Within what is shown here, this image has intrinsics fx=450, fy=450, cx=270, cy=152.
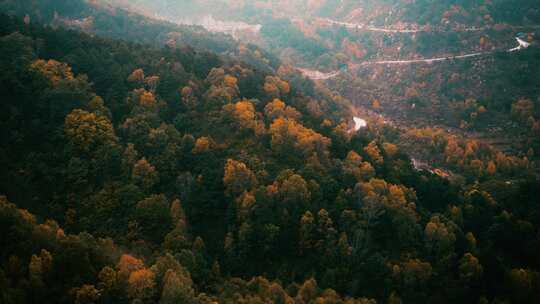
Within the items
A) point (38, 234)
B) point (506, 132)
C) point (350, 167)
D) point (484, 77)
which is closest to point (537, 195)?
point (350, 167)

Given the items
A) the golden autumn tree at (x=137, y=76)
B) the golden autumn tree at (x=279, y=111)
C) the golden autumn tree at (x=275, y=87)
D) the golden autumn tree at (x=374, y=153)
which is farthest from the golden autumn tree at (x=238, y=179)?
the golden autumn tree at (x=137, y=76)

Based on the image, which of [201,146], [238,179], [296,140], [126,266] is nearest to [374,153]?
[296,140]

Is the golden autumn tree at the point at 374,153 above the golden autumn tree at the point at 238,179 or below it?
above

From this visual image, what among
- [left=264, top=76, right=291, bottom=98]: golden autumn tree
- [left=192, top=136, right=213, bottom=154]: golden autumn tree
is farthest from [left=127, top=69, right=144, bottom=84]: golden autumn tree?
[left=264, top=76, right=291, bottom=98]: golden autumn tree

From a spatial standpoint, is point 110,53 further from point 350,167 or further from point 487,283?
point 487,283

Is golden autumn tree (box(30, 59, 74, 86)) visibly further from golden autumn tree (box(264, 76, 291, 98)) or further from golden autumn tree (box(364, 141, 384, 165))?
golden autumn tree (box(364, 141, 384, 165))

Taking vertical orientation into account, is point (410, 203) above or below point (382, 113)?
above

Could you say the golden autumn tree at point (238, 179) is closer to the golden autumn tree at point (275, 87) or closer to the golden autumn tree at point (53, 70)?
the golden autumn tree at point (275, 87)
